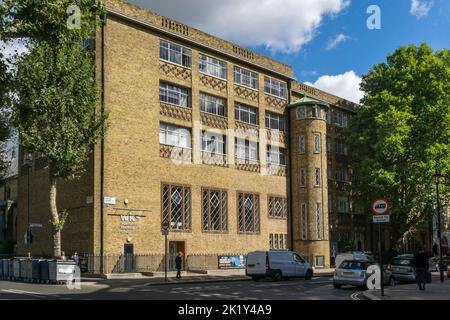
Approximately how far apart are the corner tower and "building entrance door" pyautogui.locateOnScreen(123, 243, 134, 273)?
16418 millimetres

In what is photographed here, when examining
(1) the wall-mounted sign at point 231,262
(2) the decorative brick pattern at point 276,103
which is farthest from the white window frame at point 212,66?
(1) the wall-mounted sign at point 231,262

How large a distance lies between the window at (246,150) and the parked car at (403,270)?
53.3 feet

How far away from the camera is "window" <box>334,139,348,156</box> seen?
55803 mm

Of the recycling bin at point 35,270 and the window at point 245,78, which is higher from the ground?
the window at point 245,78

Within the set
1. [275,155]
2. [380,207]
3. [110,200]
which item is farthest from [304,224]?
[380,207]

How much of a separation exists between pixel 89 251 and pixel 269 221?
16138 mm

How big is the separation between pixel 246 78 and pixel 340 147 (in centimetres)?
1513

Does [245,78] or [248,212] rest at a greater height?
[245,78]

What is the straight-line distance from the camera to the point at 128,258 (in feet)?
114

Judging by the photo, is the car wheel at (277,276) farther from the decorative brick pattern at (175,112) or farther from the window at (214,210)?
the decorative brick pattern at (175,112)

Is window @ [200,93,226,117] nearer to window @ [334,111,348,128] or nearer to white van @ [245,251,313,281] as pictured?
white van @ [245,251,313,281]

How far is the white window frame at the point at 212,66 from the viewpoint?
4209cm

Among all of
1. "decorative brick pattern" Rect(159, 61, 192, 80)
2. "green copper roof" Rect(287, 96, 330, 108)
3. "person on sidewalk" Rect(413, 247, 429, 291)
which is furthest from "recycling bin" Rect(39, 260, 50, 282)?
"green copper roof" Rect(287, 96, 330, 108)

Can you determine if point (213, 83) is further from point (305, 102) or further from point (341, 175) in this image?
point (341, 175)
